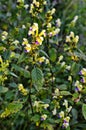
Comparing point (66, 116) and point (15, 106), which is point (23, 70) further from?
point (66, 116)

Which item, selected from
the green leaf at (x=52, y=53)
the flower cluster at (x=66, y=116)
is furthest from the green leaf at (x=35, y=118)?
the green leaf at (x=52, y=53)

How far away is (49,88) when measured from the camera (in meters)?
1.99

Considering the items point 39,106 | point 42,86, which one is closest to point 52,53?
point 42,86

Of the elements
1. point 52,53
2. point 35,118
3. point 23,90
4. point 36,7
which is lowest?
point 35,118

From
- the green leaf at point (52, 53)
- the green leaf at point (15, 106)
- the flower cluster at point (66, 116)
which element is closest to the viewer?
the green leaf at point (15, 106)

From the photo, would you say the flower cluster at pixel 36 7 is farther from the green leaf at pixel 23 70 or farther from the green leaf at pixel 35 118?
the green leaf at pixel 35 118

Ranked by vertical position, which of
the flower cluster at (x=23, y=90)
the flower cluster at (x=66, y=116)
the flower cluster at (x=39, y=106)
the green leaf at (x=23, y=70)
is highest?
the green leaf at (x=23, y=70)

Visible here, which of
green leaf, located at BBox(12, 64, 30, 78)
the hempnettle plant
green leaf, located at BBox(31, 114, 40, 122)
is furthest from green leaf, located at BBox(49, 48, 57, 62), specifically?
green leaf, located at BBox(31, 114, 40, 122)

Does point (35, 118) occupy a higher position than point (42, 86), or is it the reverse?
point (42, 86)

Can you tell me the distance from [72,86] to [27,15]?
67 cm

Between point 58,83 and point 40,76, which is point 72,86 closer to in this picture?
point 58,83

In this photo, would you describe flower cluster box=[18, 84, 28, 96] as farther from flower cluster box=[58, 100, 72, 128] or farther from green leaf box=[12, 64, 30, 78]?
flower cluster box=[58, 100, 72, 128]

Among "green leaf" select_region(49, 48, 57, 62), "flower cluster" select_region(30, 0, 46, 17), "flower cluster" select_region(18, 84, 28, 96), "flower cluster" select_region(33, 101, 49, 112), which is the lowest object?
"flower cluster" select_region(33, 101, 49, 112)

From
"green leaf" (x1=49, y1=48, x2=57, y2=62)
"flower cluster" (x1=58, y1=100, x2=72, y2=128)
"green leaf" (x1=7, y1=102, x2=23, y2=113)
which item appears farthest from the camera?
"green leaf" (x1=49, y1=48, x2=57, y2=62)
